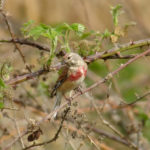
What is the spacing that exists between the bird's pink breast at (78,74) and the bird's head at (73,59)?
0.23 feet

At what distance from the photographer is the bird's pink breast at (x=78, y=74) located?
386 centimetres

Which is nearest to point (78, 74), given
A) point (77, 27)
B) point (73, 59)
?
point (73, 59)

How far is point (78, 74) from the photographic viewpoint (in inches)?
155

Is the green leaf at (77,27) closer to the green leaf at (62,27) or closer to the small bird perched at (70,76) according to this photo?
the green leaf at (62,27)

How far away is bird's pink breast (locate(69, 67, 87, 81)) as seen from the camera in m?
3.86

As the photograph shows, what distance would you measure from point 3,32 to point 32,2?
1.74m

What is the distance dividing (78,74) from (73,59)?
0.95 ft

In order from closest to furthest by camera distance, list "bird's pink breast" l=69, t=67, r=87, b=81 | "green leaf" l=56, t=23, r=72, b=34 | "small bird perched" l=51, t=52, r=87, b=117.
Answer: "green leaf" l=56, t=23, r=72, b=34, "small bird perched" l=51, t=52, r=87, b=117, "bird's pink breast" l=69, t=67, r=87, b=81

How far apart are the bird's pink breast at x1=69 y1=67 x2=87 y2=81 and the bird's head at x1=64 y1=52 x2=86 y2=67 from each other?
70mm

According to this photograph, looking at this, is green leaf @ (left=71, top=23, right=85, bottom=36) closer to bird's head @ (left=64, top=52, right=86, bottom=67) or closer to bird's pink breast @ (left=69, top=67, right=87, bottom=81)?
bird's head @ (left=64, top=52, right=86, bottom=67)

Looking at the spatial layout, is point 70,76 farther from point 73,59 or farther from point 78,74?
point 73,59

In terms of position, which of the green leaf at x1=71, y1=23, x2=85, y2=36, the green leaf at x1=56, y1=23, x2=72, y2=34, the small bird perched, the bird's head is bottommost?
the small bird perched

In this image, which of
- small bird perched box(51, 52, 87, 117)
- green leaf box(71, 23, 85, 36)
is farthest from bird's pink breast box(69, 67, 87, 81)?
green leaf box(71, 23, 85, 36)

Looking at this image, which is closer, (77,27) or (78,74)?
(77,27)
